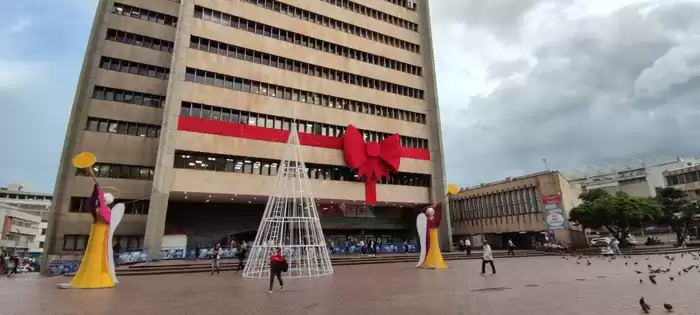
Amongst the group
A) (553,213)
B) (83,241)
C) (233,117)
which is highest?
(233,117)

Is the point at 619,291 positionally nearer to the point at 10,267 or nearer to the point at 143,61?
the point at 10,267

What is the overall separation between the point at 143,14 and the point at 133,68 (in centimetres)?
591

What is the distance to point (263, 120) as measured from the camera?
3422 centimetres

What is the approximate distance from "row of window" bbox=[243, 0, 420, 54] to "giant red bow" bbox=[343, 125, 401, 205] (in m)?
12.3

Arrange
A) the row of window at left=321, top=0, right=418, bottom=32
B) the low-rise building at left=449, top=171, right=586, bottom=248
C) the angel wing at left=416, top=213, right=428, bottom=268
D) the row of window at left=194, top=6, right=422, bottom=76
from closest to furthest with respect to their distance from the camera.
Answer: the angel wing at left=416, top=213, right=428, bottom=268, the row of window at left=194, top=6, right=422, bottom=76, the low-rise building at left=449, top=171, right=586, bottom=248, the row of window at left=321, top=0, right=418, bottom=32

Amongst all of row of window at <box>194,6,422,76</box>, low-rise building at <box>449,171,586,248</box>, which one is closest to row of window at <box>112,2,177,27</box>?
row of window at <box>194,6,422,76</box>

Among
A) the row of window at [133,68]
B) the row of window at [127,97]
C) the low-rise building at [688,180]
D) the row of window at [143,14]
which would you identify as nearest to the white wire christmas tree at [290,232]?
the row of window at [127,97]

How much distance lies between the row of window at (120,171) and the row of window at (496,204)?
39938 mm

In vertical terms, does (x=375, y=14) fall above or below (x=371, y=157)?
above

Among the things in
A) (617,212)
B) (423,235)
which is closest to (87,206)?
(423,235)

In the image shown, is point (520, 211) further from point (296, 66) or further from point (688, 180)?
point (688, 180)

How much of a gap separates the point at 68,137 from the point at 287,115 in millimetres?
18575

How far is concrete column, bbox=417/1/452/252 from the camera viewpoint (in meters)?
40.8

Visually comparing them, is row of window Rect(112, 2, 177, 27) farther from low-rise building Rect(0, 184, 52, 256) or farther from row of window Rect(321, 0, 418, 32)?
low-rise building Rect(0, 184, 52, 256)
